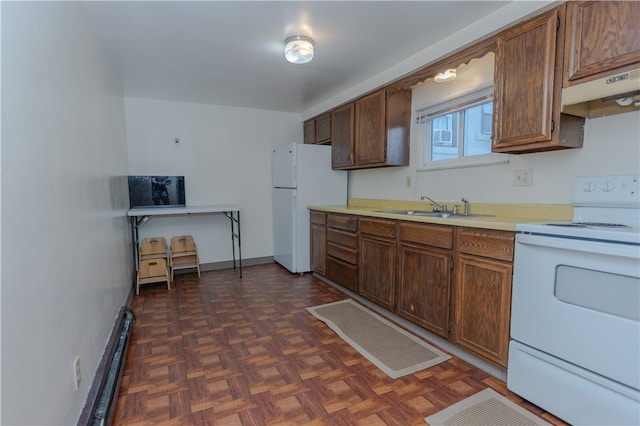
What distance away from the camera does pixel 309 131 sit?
4484 mm

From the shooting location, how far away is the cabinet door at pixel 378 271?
2562 millimetres

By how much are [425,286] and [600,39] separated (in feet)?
5.40

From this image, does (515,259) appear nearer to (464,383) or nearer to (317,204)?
(464,383)

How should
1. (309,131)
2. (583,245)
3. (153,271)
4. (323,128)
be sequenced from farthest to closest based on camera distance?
(309,131), (323,128), (153,271), (583,245)

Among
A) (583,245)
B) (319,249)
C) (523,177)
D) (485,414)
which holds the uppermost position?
(523,177)

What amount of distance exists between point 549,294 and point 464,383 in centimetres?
70

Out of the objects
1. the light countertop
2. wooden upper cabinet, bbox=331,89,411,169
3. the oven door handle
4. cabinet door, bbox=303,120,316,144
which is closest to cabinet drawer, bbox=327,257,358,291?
the light countertop

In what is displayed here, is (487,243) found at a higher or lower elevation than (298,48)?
lower

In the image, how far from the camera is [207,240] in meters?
→ 4.24

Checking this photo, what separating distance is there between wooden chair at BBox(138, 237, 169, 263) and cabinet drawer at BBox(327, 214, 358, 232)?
195 cm

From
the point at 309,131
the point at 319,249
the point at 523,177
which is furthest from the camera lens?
the point at 309,131

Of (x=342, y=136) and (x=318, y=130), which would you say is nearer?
(x=342, y=136)

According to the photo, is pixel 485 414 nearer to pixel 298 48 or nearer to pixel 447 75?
pixel 447 75

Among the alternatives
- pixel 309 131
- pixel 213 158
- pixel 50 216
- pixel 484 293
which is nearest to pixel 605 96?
pixel 484 293
